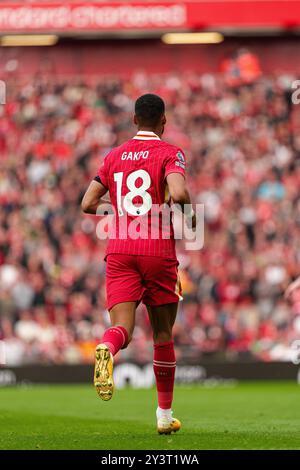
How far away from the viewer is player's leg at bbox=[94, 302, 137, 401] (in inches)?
283

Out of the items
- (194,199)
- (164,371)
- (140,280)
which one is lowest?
(164,371)

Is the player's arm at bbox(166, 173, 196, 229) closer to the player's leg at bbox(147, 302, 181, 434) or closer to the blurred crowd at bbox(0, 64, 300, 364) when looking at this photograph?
the player's leg at bbox(147, 302, 181, 434)

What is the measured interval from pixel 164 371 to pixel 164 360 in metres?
0.08

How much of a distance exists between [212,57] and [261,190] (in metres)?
5.07

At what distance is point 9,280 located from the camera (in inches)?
817

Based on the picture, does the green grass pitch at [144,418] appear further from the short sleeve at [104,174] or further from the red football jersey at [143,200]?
the short sleeve at [104,174]

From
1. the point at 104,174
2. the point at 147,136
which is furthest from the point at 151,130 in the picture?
the point at 104,174

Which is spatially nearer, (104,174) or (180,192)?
(180,192)

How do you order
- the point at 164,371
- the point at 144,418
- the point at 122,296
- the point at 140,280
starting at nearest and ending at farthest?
the point at 122,296 → the point at 140,280 → the point at 164,371 → the point at 144,418

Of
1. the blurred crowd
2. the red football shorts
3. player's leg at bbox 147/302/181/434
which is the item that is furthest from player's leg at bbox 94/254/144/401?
the blurred crowd

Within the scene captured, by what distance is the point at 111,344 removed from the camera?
756 centimetres

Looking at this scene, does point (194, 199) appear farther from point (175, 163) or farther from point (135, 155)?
point (175, 163)

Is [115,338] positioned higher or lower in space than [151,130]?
lower
